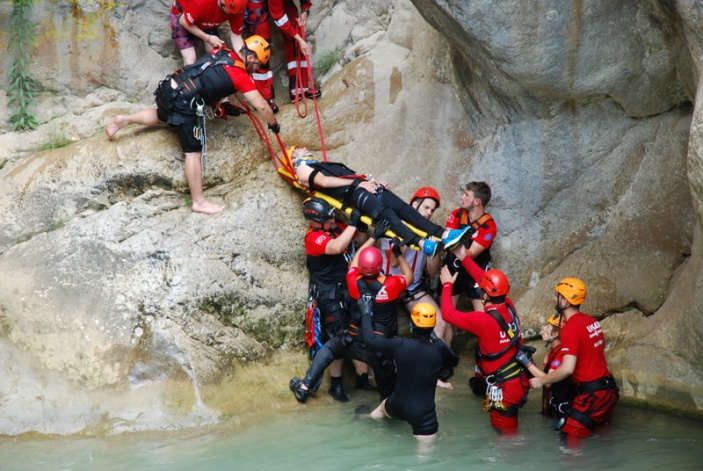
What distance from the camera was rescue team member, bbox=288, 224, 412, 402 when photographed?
25.7 ft

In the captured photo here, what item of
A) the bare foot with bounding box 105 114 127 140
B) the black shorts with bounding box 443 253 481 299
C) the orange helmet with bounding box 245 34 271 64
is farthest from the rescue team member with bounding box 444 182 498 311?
the bare foot with bounding box 105 114 127 140

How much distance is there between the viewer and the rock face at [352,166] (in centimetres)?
771

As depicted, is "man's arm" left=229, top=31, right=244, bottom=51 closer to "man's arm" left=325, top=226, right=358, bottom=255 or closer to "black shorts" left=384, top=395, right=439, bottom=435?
"man's arm" left=325, top=226, right=358, bottom=255

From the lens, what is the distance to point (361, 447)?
24.4 ft

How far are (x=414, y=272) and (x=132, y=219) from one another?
2.68 meters

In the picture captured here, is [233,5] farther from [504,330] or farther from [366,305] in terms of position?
[504,330]

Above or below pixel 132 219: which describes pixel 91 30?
above

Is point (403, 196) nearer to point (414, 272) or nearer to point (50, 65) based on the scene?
point (414, 272)

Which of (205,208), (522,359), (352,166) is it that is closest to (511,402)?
(522,359)

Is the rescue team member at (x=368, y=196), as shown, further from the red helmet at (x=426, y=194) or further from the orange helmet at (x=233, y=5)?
the orange helmet at (x=233, y=5)

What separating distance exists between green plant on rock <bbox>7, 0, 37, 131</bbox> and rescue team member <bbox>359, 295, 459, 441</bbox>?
445cm

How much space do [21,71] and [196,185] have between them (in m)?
2.28

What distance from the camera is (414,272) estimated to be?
859 cm

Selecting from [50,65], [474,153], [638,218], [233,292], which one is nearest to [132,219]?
[233,292]
